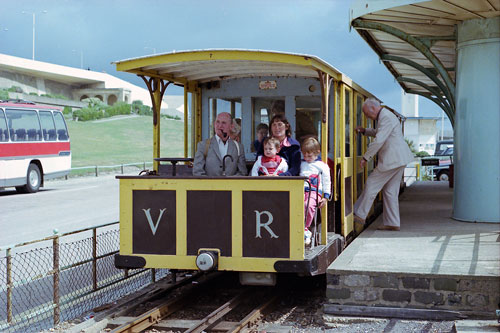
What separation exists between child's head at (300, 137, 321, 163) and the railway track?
1.68 metres

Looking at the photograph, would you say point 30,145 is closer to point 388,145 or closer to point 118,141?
point 388,145

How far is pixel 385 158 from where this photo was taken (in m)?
9.38

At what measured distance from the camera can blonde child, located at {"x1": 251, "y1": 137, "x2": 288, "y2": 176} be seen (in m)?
7.30

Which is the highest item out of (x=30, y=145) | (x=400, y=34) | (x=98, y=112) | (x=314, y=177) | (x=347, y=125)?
(x=98, y=112)

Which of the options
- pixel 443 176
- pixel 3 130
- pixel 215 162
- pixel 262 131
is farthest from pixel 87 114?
pixel 215 162

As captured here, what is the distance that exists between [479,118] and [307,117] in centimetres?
305

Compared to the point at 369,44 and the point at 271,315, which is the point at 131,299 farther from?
the point at 369,44

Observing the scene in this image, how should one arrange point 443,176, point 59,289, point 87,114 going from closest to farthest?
point 59,289
point 443,176
point 87,114

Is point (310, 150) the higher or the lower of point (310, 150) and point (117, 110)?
the lower

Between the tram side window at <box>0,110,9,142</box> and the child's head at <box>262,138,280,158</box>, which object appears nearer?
the child's head at <box>262,138,280,158</box>

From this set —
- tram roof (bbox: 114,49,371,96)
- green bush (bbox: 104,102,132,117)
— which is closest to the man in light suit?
tram roof (bbox: 114,49,371,96)

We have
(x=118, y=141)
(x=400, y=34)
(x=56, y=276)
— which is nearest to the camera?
(x=56, y=276)

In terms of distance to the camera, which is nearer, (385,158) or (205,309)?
(205,309)

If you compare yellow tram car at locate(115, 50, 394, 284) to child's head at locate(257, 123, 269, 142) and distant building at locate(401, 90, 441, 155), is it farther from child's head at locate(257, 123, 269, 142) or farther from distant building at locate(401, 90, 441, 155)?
distant building at locate(401, 90, 441, 155)
